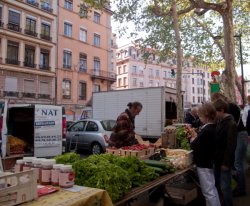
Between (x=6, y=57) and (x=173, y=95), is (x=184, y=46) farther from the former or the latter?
(x=6, y=57)

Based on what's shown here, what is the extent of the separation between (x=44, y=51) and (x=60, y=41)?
276 centimetres

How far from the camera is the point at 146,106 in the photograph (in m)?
14.6

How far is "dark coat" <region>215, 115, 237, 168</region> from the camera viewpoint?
453cm

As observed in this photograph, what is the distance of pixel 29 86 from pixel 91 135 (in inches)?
815

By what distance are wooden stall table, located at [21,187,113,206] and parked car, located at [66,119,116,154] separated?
9.72 metres

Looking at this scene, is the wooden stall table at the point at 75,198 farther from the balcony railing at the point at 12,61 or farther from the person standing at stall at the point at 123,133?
the balcony railing at the point at 12,61

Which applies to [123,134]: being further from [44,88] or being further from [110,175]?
[44,88]

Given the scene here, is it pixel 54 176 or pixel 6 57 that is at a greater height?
pixel 6 57

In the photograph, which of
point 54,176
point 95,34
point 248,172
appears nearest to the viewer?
point 54,176

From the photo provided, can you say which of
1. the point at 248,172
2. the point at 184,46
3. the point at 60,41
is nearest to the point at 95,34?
the point at 60,41

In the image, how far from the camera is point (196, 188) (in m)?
5.35

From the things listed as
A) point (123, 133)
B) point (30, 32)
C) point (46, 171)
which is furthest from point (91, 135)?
point (30, 32)

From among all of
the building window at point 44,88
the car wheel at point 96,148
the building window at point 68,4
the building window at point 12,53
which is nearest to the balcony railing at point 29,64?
the building window at point 12,53

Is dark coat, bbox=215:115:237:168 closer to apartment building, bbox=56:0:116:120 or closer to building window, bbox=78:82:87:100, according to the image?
apartment building, bbox=56:0:116:120
